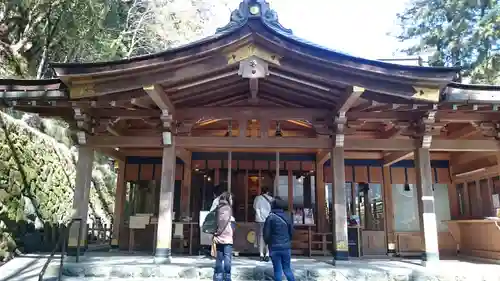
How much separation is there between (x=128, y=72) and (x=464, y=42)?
1464cm

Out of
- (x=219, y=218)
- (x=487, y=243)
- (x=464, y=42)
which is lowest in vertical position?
(x=487, y=243)

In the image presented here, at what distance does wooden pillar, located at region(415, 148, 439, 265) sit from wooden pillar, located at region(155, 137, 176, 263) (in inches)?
180

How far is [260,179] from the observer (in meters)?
9.82

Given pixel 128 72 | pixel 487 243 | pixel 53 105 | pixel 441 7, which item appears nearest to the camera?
pixel 128 72

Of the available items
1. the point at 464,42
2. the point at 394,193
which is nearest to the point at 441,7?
the point at 464,42

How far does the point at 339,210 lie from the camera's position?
6.61m

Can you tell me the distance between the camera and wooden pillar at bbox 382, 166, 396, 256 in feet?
31.8

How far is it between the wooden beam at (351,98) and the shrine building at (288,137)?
1.4 inches

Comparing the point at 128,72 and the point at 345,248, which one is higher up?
the point at 128,72

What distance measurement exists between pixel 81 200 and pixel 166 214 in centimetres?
168

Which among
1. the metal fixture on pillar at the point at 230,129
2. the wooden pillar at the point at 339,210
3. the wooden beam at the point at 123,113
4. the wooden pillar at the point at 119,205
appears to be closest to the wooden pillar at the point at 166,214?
the wooden beam at the point at 123,113

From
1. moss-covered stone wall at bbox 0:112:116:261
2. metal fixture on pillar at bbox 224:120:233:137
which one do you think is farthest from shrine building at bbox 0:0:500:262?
moss-covered stone wall at bbox 0:112:116:261

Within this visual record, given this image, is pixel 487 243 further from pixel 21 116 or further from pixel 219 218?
pixel 21 116

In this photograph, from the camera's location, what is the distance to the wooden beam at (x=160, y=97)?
19.2 ft
